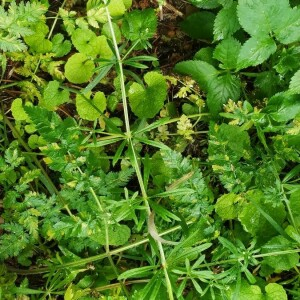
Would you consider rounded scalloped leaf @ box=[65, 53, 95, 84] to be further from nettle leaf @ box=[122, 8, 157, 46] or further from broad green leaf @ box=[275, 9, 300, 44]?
broad green leaf @ box=[275, 9, 300, 44]

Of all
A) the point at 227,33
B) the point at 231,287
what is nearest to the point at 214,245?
the point at 231,287

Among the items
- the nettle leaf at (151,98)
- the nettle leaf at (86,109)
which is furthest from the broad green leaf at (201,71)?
the nettle leaf at (86,109)

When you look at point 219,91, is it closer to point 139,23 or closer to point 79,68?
point 139,23

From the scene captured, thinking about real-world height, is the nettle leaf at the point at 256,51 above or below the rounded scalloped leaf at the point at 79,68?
above

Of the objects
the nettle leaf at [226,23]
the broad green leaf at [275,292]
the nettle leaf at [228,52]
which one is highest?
the nettle leaf at [226,23]

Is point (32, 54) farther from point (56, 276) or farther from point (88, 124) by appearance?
point (56, 276)

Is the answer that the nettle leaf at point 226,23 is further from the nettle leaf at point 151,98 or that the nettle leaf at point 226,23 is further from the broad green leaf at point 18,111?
the broad green leaf at point 18,111

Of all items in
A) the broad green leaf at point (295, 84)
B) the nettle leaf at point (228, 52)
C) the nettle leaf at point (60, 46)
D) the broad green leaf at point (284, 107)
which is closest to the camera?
the broad green leaf at point (295, 84)
